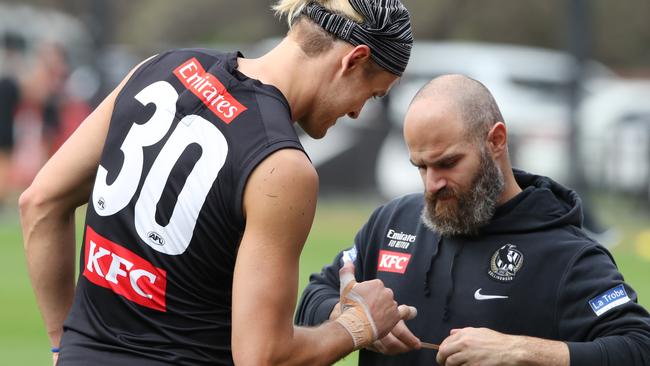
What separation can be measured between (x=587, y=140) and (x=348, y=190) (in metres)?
3.68

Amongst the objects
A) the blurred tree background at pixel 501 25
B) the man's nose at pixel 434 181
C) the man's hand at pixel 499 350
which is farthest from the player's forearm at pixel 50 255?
the blurred tree background at pixel 501 25

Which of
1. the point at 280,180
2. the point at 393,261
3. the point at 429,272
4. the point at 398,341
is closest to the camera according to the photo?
the point at 280,180

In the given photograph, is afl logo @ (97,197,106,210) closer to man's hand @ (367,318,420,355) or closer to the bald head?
man's hand @ (367,318,420,355)

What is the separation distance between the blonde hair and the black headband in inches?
0.5

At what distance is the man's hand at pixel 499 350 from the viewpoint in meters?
4.00

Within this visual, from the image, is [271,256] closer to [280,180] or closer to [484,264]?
[280,180]

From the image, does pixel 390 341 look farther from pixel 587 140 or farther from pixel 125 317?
pixel 587 140

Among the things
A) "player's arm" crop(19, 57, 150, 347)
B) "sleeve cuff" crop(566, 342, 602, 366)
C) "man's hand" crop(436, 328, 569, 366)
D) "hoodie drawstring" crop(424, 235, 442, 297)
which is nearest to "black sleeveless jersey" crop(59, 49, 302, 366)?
"player's arm" crop(19, 57, 150, 347)

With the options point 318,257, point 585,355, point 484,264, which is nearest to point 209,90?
point 484,264

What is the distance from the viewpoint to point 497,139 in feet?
14.5

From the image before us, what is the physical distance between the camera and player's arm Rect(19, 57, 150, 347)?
13.5 ft

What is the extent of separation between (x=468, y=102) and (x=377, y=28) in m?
0.60

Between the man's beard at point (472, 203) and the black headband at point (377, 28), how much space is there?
55 cm

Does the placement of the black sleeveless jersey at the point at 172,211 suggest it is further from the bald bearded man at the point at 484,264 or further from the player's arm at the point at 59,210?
the bald bearded man at the point at 484,264
